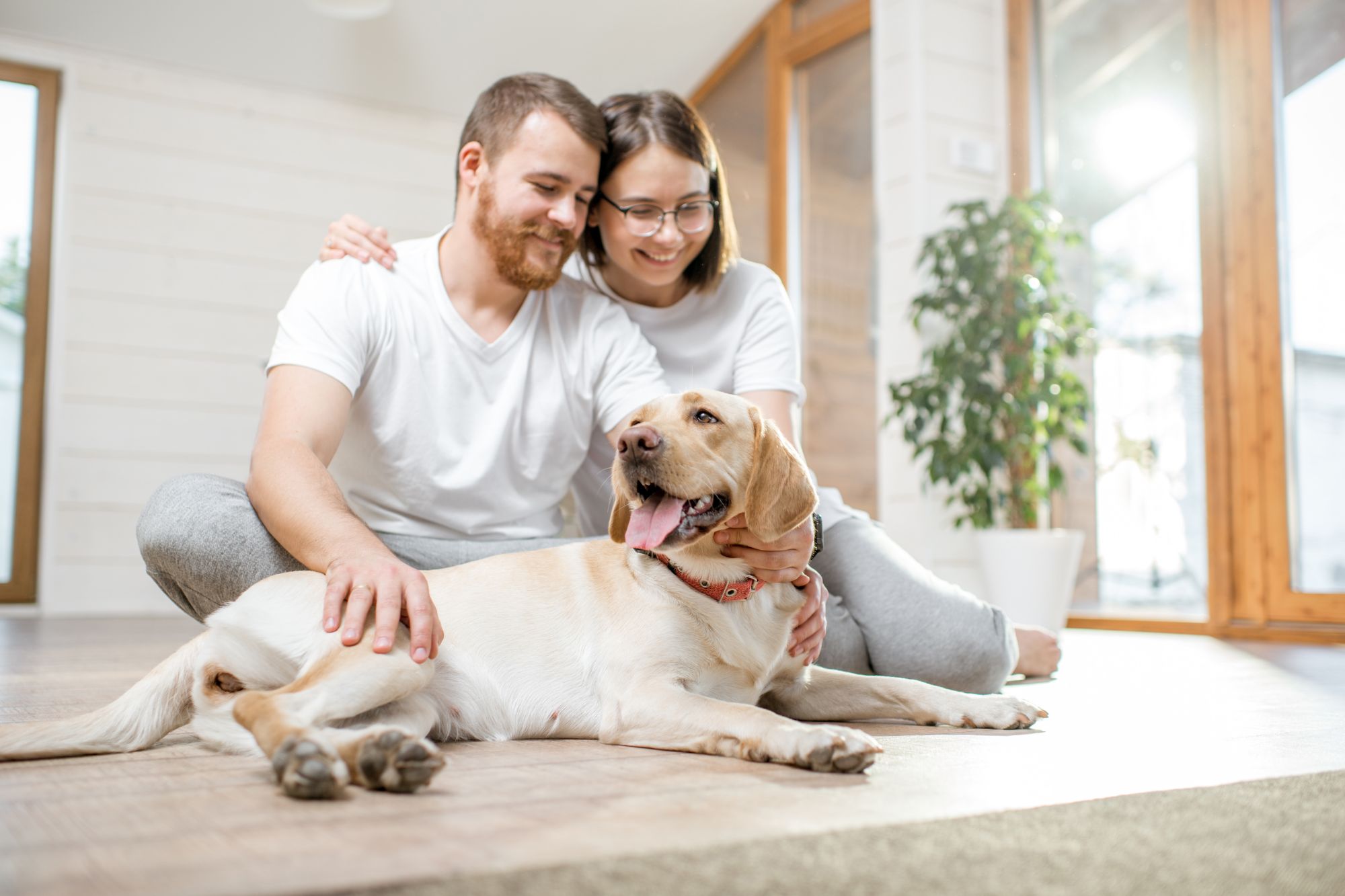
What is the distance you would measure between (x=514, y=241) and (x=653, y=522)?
2.93ft

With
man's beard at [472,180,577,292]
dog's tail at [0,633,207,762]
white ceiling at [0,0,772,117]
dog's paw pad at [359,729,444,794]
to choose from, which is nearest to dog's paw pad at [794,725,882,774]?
dog's paw pad at [359,729,444,794]

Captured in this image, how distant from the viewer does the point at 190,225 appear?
19.2 ft

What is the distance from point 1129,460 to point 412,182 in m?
4.45

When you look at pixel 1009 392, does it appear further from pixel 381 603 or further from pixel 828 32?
pixel 381 603

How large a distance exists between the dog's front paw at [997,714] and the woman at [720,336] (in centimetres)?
35

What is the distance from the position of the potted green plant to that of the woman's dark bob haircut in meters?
1.94

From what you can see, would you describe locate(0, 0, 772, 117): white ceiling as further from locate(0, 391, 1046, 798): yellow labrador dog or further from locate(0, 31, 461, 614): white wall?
locate(0, 391, 1046, 798): yellow labrador dog

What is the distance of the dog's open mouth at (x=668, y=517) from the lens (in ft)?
5.32

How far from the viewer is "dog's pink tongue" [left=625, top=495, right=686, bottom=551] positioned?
1618 mm

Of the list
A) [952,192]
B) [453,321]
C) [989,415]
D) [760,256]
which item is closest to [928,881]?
→ [453,321]

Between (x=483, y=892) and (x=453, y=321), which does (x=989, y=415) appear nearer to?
(x=453, y=321)

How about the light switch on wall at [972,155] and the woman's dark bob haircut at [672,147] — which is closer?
the woman's dark bob haircut at [672,147]

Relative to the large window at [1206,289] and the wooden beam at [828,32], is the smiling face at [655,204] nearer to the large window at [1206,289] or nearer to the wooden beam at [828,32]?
the large window at [1206,289]

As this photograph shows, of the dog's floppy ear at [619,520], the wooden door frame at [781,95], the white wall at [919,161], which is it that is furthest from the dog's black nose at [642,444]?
the wooden door frame at [781,95]
